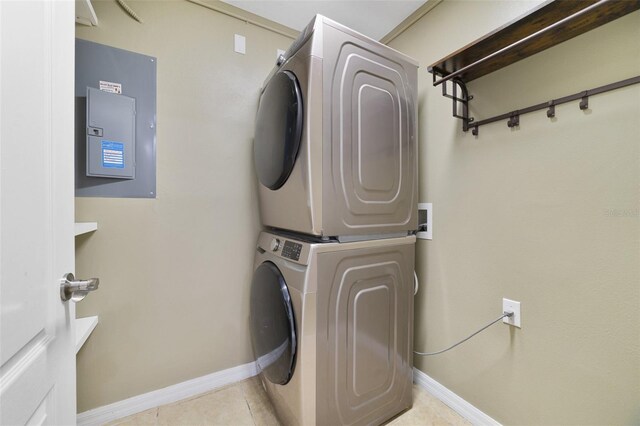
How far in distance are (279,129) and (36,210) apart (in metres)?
0.94

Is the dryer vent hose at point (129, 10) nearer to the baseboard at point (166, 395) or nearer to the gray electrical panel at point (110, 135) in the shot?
the gray electrical panel at point (110, 135)

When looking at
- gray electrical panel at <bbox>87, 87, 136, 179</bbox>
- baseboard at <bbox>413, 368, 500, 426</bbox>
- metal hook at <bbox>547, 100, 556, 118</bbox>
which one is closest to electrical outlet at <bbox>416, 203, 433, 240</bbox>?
metal hook at <bbox>547, 100, 556, 118</bbox>

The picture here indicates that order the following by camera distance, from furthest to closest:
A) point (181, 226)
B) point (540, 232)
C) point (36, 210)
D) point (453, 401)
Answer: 1. point (181, 226)
2. point (453, 401)
3. point (540, 232)
4. point (36, 210)

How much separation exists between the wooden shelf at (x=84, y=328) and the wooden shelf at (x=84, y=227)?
0.48 meters

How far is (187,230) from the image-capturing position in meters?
1.62

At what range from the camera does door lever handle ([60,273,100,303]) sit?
26.4 inches

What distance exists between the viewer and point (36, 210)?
0.56 meters

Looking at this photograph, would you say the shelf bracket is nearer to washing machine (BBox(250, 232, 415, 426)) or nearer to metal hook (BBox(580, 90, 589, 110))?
metal hook (BBox(580, 90, 589, 110))

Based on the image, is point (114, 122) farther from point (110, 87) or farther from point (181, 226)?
point (181, 226)

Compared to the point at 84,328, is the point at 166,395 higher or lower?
lower

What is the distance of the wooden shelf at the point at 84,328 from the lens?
118cm

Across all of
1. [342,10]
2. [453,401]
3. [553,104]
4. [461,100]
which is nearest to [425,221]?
[461,100]

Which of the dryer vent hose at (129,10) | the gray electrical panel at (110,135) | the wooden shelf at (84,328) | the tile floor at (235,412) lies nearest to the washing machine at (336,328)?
the tile floor at (235,412)

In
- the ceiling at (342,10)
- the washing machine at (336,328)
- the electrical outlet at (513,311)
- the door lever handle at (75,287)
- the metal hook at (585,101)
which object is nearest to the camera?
the door lever handle at (75,287)
